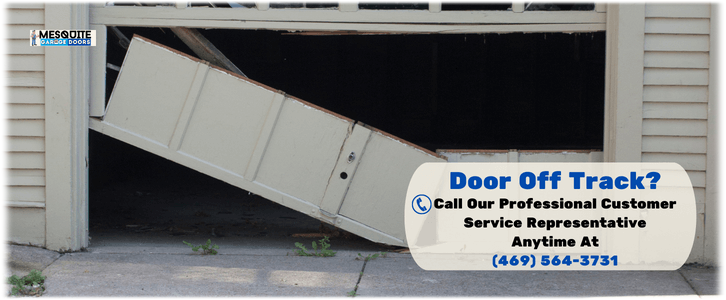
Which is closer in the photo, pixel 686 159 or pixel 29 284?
pixel 29 284

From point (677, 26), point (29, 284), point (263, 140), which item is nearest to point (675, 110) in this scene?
point (677, 26)

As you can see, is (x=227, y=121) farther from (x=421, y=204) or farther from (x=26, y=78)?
(x=421, y=204)

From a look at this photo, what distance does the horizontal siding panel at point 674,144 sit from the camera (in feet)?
16.6

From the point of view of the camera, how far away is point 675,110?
199 inches

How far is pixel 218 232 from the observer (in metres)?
6.68

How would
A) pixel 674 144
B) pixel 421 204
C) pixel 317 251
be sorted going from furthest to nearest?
pixel 317 251, pixel 421 204, pixel 674 144

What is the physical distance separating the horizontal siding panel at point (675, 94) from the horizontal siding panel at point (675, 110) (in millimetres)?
44

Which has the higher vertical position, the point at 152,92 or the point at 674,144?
the point at 152,92

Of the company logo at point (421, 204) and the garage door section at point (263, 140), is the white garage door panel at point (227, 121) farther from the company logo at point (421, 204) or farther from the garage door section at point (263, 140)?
the company logo at point (421, 204)

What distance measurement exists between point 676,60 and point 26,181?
6.00 m

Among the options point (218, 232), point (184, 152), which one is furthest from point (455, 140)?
point (184, 152)

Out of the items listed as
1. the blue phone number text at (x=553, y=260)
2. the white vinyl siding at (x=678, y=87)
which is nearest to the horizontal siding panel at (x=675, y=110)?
the white vinyl siding at (x=678, y=87)

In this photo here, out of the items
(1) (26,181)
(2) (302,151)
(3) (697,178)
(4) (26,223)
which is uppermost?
(2) (302,151)

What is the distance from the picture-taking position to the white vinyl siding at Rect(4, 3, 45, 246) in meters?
5.18
